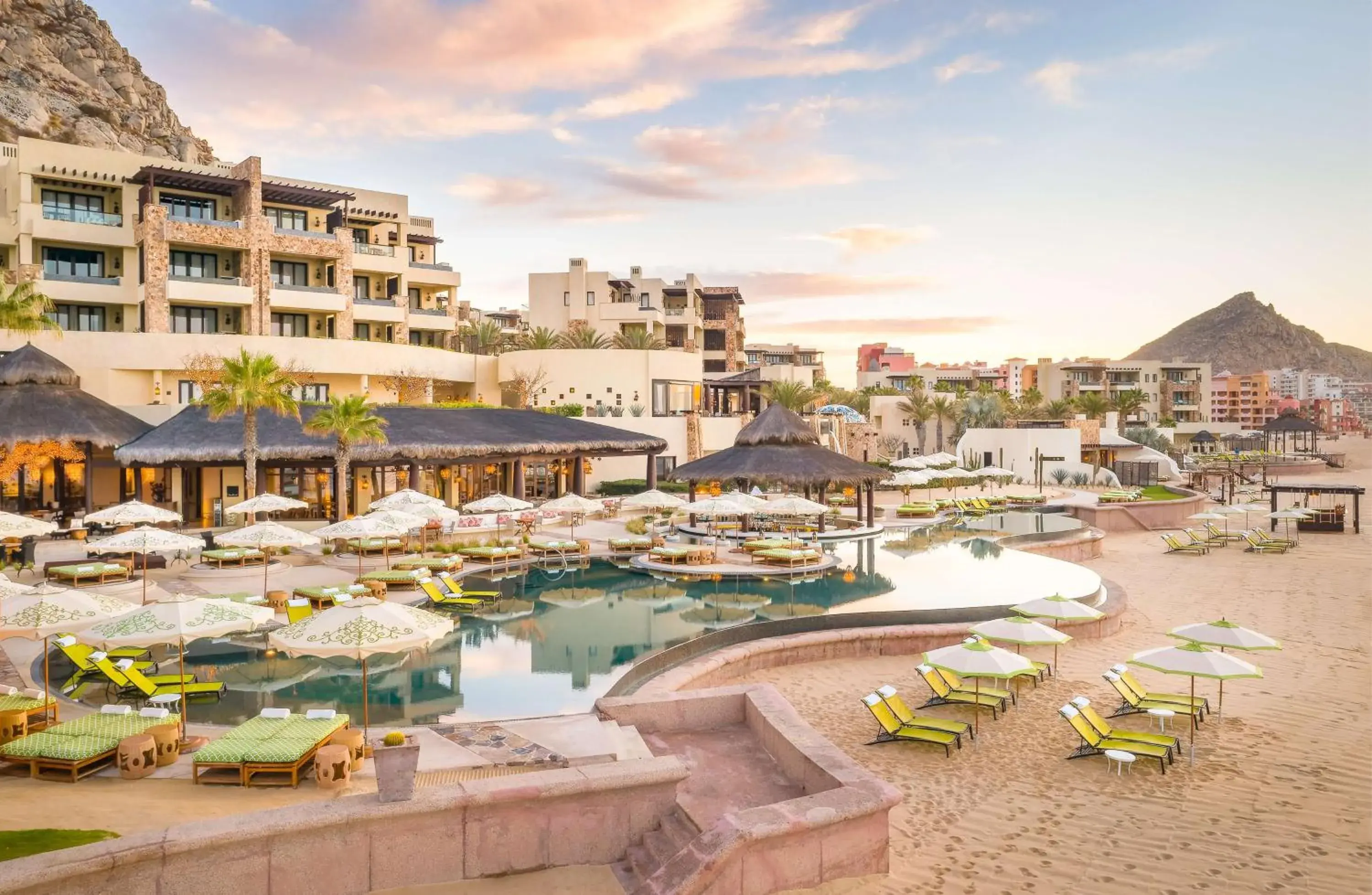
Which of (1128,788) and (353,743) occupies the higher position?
(353,743)

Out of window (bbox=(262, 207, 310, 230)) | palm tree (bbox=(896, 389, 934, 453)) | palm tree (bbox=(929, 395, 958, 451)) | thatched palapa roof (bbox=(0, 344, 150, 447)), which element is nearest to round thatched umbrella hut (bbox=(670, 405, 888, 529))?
thatched palapa roof (bbox=(0, 344, 150, 447))

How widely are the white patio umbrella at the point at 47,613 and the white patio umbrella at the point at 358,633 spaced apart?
9.23 ft

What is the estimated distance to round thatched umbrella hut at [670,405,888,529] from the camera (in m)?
31.6

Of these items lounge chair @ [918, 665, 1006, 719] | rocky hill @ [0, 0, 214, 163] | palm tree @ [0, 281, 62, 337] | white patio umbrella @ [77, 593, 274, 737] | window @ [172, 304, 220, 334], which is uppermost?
rocky hill @ [0, 0, 214, 163]

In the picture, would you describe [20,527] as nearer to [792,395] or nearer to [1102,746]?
[1102,746]

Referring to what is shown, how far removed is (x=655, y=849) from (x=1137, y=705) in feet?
26.3

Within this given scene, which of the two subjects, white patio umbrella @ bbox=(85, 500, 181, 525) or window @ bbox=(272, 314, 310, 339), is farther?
window @ bbox=(272, 314, 310, 339)

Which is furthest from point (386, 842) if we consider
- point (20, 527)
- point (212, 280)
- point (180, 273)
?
point (180, 273)

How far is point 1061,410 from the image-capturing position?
78.9 meters

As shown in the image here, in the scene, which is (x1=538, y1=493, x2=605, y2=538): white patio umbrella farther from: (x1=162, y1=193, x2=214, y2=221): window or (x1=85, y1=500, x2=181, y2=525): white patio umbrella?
(x1=162, y1=193, x2=214, y2=221): window

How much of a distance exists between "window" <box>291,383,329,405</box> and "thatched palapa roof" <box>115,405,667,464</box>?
6197 millimetres

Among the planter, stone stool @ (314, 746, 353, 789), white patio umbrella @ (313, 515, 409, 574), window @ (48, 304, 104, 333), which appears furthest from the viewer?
window @ (48, 304, 104, 333)

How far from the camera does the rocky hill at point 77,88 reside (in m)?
57.9

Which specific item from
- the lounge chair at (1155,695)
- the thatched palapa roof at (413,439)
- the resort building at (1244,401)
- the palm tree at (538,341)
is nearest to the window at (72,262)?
the thatched palapa roof at (413,439)
